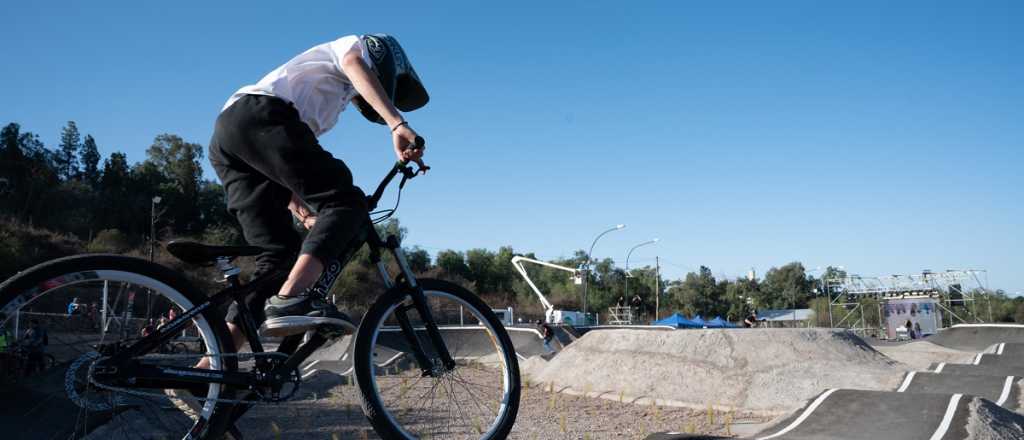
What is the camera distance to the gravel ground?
665 centimetres

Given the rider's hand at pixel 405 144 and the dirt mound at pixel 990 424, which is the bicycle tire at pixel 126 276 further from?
the dirt mound at pixel 990 424

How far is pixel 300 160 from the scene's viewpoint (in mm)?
2723

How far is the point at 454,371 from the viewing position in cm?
319

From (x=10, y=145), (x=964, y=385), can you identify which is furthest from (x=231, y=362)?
(x=10, y=145)

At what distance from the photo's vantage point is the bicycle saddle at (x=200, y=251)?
269cm

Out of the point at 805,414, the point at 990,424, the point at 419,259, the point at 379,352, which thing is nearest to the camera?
the point at 990,424

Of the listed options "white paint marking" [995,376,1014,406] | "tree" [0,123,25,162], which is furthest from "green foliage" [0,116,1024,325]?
"white paint marking" [995,376,1014,406]

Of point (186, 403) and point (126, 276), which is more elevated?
point (126, 276)

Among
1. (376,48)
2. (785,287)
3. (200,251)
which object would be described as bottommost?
(200,251)

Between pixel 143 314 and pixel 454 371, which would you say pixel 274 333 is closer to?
pixel 143 314

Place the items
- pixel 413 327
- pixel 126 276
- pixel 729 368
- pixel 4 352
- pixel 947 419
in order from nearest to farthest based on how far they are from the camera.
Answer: pixel 4 352
pixel 126 276
pixel 413 327
pixel 947 419
pixel 729 368

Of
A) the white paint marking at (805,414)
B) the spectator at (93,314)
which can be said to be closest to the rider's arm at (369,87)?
the spectator at (93,314)

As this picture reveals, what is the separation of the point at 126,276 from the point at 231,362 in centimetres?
50

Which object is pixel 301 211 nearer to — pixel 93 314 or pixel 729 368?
pixel 93 314
